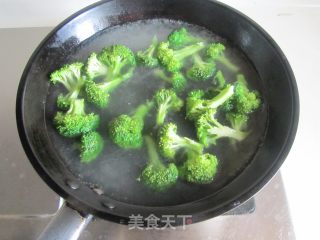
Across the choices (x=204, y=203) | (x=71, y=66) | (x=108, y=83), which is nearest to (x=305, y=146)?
(x=204, y=203)

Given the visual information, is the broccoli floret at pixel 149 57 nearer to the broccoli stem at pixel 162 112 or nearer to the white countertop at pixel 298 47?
the broccoli stem at pixel 162 112

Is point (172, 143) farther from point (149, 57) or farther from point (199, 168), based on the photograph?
point (149, 57)

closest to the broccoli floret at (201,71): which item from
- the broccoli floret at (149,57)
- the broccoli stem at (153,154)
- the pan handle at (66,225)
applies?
the broccoli floret at (149,57)

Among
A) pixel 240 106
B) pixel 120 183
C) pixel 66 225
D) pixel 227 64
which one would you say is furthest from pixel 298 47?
pixel 66 225

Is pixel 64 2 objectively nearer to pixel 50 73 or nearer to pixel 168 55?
pixel 50 73

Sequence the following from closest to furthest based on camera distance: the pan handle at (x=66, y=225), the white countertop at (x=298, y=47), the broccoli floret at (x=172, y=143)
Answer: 1. the pan handle at (x=66, y=225)
2. the broccoli floret at (x=172, y=143)
3. the white countertop at (x=298, y=47)

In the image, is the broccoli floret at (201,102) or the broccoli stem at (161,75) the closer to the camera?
the broccoli floret at (201,102)

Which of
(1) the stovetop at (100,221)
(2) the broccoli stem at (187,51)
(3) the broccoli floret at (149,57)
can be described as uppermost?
(3) the broccoli floret at (149,57)
